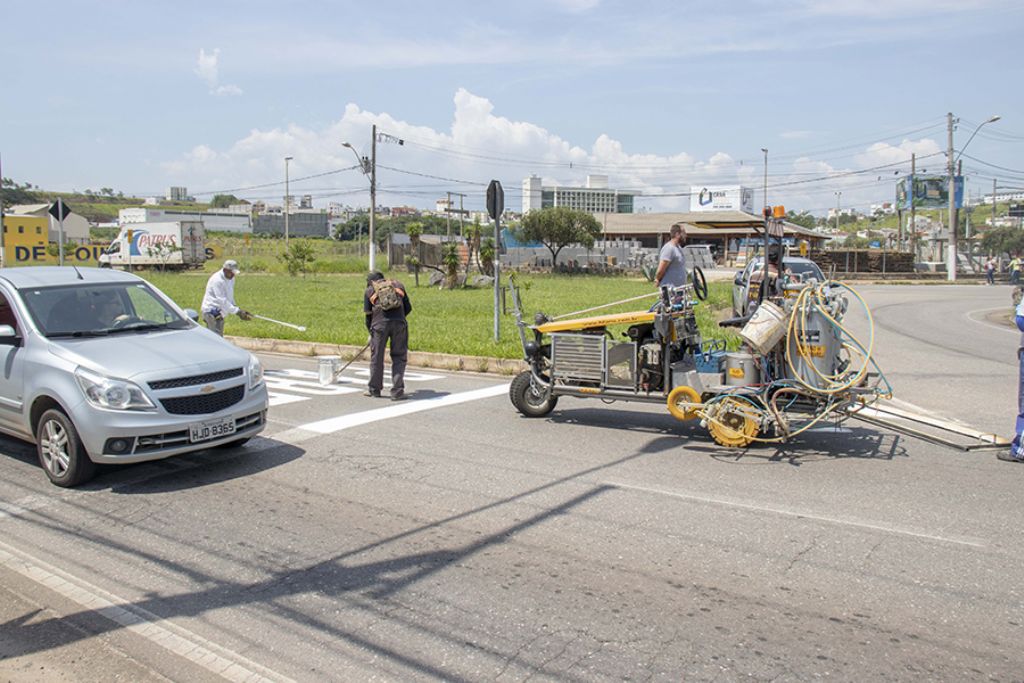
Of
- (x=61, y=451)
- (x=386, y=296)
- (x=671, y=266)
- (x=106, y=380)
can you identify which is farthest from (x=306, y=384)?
(x=671, y=266)

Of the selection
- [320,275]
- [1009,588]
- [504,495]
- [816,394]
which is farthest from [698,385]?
[320,275]

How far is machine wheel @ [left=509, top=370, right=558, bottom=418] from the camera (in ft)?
31.9

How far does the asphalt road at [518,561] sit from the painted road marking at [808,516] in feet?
0.10

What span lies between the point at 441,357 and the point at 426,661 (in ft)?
33.7

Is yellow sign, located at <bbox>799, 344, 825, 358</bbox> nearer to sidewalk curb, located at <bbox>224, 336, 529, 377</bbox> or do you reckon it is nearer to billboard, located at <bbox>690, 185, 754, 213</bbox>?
sidewalk curb, located at <bbox>224, 336, 529, 377</bbox>

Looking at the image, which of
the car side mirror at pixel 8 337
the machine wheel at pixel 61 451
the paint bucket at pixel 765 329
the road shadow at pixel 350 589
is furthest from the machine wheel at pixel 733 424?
the car side mirror at pixel 8 337

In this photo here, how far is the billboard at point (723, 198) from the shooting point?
12169 cm

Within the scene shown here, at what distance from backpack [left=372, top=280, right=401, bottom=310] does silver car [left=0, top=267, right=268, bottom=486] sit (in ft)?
10.1

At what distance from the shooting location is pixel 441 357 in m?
14.2

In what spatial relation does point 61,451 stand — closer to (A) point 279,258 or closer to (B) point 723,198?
(A) point 279,258

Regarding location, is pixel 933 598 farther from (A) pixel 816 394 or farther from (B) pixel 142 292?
(B) pixel 142 292

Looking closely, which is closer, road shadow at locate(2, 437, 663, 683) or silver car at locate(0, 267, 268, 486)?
road shadow at locate(2, 437, 663, 683)

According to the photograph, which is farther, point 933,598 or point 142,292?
point 142,292

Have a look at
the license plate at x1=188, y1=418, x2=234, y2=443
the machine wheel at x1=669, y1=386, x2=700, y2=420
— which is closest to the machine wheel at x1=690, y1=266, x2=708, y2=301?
the machine wheel at x1=669, y1=386, x2=700, y2=420
